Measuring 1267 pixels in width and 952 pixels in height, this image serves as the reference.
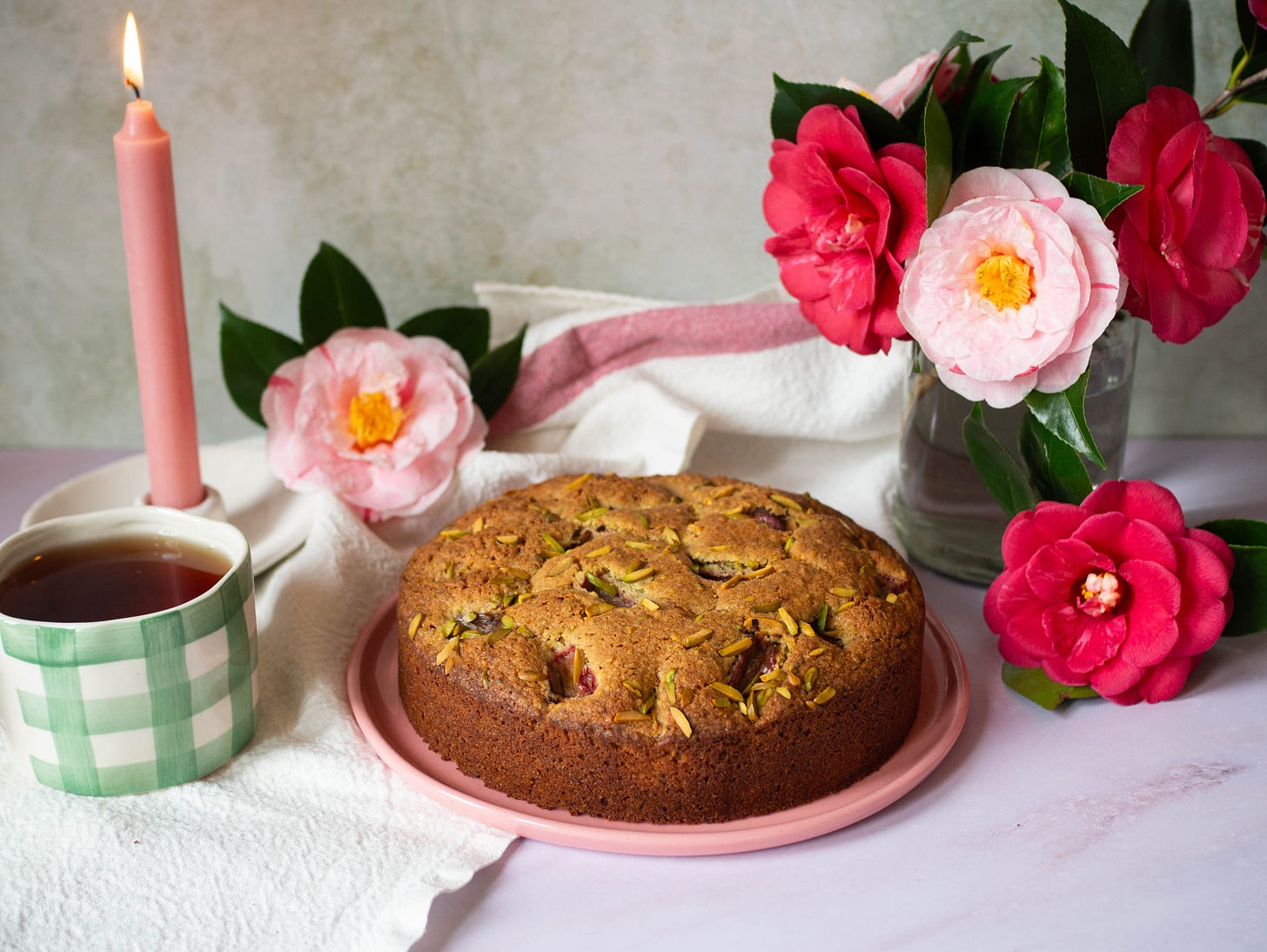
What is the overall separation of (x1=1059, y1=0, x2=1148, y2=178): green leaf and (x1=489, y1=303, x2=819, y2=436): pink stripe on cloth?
0.39m

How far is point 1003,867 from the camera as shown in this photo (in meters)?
0.78

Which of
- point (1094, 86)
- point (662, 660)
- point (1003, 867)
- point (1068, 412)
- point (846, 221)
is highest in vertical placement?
point (1094, 86)

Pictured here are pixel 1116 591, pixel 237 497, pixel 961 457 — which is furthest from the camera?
pixel 237 497

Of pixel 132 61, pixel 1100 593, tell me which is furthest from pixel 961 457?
pixel 132 61

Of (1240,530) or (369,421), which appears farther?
(369,421)

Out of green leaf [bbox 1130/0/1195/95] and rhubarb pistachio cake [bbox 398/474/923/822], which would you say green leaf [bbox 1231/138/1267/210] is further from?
rhubarb pistachio cake [bbox 398/474/923/822]

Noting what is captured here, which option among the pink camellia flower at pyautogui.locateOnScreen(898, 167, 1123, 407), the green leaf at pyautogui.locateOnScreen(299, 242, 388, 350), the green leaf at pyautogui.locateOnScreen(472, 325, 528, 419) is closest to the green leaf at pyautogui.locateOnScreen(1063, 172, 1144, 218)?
the pink camellia flower at pyautogui.locateOnScreen(898, 167, 1123, 407)

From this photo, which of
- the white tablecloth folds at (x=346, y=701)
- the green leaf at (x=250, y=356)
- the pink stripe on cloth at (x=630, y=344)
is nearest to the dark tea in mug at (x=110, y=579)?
the white tablecloth folds at (x=346, y=701)

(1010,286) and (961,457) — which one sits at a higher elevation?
(1010,286)

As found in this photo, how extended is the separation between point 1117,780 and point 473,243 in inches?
32.0

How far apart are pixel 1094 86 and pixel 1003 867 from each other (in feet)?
1.74

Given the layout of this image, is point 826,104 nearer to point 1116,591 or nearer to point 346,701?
point 1116,591

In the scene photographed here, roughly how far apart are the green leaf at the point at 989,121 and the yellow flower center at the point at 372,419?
1.77ft

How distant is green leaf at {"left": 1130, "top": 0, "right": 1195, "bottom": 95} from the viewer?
0.98 m
